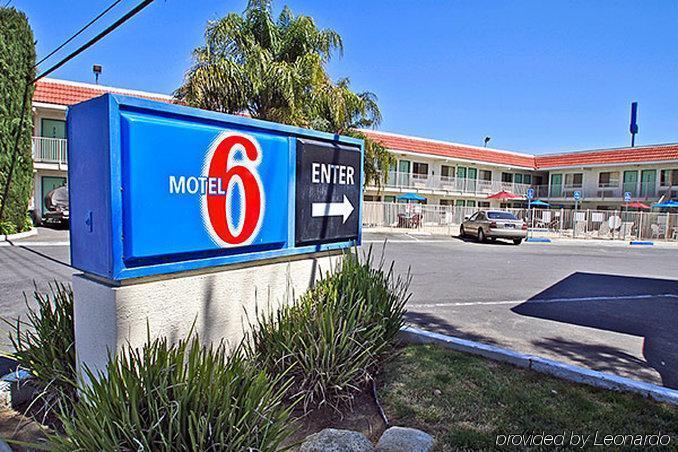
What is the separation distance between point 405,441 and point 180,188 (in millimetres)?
2114

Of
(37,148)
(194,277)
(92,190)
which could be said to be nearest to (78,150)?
(92,190)

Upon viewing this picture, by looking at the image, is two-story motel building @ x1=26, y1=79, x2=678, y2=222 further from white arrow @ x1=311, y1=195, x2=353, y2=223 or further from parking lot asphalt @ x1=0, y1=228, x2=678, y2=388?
white arrow @ x1=311, y1=195, x2=353, y2=223

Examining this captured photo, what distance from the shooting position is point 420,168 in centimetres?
3616

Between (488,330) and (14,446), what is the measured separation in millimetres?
4865

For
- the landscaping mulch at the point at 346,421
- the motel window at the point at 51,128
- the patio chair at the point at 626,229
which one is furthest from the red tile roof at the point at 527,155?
the landscaping mulch at the point at 346,421

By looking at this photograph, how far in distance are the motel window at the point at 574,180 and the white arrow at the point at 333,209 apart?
41255mm

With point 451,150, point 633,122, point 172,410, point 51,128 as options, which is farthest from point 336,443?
point 633,122

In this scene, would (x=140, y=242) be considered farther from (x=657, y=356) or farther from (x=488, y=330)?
(x=657, y=356)

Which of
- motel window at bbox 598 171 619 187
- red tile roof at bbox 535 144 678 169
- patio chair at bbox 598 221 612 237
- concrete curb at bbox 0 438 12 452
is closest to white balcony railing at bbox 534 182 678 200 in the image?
motel window at bbox 598 171 619 187

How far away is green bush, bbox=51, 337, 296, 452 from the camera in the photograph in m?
2.08

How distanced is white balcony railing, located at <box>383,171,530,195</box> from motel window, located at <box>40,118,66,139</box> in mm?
20353

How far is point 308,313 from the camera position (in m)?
3.48

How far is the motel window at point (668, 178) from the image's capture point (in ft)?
110

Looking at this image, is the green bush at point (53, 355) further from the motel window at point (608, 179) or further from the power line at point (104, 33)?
the motel window at point (608, 179)
